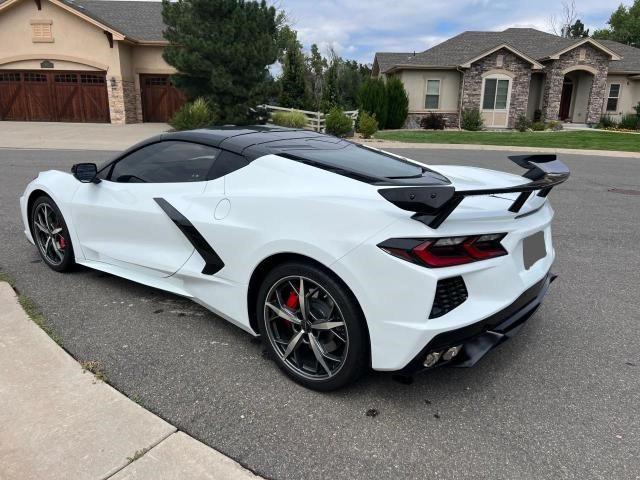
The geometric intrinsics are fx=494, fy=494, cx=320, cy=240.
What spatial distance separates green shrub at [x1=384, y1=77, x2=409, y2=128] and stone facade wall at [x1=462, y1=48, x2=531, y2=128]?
11.5 ft

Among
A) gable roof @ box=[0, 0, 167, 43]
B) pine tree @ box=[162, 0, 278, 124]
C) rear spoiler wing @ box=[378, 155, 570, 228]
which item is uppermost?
gable roof @ box=[0, 0, 167, 43]

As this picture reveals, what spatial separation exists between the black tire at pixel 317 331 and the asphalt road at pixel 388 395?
120 millimetres

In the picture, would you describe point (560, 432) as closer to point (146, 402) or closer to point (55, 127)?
point (146, 402)

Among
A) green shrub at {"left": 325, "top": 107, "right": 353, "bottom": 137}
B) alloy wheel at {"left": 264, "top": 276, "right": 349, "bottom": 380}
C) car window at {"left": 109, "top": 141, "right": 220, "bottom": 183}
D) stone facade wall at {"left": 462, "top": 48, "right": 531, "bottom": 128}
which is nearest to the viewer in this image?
alloy wheel at {"left": 264, "top": 276, "right": 349, "bottom": 380}

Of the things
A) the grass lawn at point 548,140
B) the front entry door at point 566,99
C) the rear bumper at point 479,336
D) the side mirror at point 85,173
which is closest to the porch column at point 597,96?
the front entry door at point 566,99

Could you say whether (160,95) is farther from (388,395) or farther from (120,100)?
(388,395)

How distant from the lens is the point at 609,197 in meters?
9.06

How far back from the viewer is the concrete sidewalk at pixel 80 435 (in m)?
2.20

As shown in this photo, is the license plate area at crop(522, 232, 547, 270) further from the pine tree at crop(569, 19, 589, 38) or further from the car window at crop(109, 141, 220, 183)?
the pine tree at crop(569, 19, 589, 38)

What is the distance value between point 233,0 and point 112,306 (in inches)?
753

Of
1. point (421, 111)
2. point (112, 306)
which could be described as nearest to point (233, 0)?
point (421, 111)

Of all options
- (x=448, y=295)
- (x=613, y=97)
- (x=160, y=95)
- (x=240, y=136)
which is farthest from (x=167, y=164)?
(x=613, y=97)

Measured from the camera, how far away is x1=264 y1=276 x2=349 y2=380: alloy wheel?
8.87ft

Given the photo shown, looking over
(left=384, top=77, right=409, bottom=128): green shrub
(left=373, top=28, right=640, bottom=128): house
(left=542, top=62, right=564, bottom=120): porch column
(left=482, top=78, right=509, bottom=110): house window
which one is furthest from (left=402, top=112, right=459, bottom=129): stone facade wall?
(left=542, top=62, right=564, bottom=120): porch column
